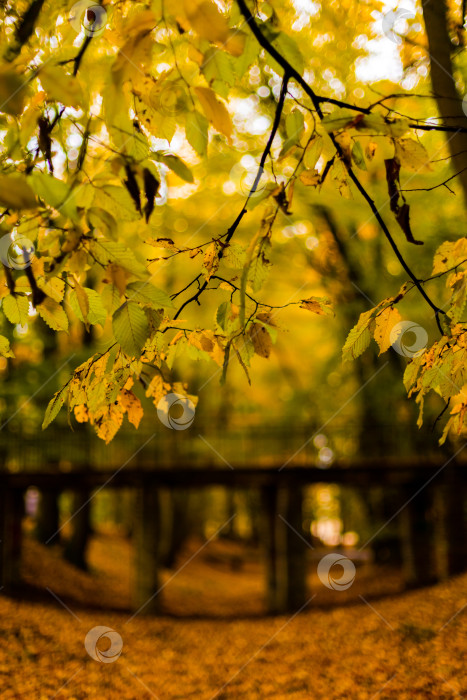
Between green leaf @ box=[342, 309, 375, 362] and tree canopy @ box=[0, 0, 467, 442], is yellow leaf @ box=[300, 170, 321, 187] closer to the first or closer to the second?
tree canopy @ box=[0, 0, 467, 442]

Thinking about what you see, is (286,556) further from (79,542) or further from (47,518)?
(47,518)

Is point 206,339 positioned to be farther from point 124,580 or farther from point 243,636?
point 124,580

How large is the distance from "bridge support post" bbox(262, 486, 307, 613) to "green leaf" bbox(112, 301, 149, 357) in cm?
1255

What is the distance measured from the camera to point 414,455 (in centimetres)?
1475

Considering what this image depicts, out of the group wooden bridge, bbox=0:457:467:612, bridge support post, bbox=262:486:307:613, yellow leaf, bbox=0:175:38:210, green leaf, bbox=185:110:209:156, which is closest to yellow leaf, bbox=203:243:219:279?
green leaf, bbox=185:110:209:156

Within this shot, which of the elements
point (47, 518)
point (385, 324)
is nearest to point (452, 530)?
point (47, 518)

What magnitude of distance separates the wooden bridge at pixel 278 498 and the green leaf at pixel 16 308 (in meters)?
11.8

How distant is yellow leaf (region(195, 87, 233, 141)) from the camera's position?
1.35 m

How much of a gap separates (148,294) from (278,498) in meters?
13.2

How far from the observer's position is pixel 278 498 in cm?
1424

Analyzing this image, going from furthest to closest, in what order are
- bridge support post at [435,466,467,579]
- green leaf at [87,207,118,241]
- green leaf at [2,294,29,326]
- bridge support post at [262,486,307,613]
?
1. bridge support post at [262,486,307,613]
2. bridge support post at [435,466,467,579]
3. green leaf at [2,294,29,326]
4. green leaf at [87,207,118,241]

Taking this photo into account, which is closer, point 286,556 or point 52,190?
point 52,190

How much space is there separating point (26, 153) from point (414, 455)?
14113 millimetres

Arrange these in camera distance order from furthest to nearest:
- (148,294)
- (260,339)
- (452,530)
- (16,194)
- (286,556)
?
(286,556)
(452,530)
(260,339)
(148,294)
(16,194)
